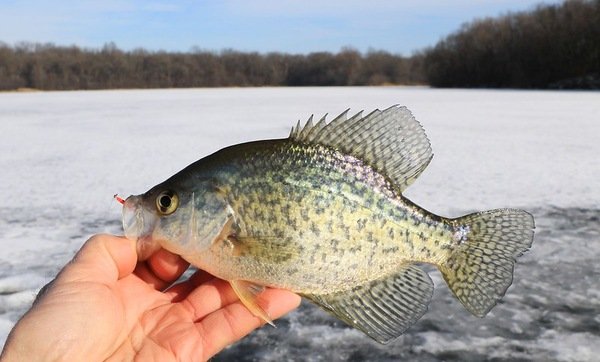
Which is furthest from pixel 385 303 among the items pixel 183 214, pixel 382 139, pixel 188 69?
pixel 188 69

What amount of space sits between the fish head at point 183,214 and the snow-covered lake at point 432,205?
1526 millimetres

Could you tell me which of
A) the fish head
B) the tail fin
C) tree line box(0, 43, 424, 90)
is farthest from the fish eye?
tree line box(0, 43, 424, 90)

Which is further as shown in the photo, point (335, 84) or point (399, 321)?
point (335, 84)

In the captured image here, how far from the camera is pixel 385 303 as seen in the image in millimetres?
1880

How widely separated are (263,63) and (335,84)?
310 inches

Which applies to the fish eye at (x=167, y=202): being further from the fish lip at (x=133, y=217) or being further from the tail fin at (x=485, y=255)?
the tail fin at (x=485, y=255)

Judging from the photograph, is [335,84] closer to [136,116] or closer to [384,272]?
[136,116]

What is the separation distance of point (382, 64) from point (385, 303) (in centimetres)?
6422

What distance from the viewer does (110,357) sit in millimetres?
2066

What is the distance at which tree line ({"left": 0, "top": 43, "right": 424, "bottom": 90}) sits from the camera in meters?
54.9

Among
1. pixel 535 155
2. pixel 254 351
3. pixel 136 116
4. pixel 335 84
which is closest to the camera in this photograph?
pixel 254 351

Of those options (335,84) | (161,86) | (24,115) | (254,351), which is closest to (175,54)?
(161,86)

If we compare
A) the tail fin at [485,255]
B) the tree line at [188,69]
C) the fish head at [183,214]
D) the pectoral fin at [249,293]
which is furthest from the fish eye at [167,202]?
the tree line at [188,69]

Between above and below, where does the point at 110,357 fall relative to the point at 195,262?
below
